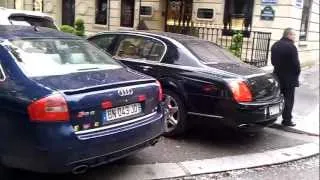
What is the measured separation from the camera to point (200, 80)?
6336 mm

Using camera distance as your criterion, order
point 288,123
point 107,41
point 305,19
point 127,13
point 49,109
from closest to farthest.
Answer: point 49,109 → point 107,41 → point 288,123 → point 305,19 → point 127,13

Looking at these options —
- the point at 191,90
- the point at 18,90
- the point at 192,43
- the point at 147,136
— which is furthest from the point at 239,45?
the point at 18,90

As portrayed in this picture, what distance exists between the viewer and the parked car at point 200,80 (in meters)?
6.14

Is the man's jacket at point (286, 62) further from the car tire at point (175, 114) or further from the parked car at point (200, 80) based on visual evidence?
the car tire at point (175, 114)

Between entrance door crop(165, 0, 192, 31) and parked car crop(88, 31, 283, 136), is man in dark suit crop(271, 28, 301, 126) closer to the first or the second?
parked car crop(88, 31, 283, 136)

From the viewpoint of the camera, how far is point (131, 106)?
15.3 feet

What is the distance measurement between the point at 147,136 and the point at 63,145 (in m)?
1.06

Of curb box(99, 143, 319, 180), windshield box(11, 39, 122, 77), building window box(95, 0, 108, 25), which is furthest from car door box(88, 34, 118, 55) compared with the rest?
building window box(95, 0, 108, 25)

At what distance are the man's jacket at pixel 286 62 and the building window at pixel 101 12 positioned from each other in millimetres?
11312

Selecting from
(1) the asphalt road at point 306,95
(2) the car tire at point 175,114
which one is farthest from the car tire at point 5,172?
(1) the asphalt road at point 306,95

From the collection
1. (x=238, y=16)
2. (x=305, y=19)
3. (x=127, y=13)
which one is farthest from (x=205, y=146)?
(x=127, y=13)

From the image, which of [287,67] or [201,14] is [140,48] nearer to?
[287,67]

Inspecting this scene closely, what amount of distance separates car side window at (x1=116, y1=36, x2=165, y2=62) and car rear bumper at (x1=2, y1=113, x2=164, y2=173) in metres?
2.41

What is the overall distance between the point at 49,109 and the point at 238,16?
11354mm
